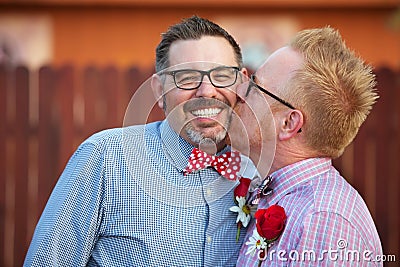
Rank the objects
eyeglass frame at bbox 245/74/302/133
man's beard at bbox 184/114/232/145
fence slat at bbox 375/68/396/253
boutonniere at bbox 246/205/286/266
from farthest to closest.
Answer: fence slat at bbox 375/68/396/253
man's beard at bbox 184/114/232/145
eyeglass frame at bbox 245/74/302/133
boutonniere at bbox 246/205/286/266

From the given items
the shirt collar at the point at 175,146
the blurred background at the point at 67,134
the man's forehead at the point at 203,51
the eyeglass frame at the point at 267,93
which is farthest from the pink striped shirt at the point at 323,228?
the blurred background at the point at 67,134

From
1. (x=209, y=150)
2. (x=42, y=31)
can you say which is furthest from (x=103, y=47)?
(x=209, y=150)

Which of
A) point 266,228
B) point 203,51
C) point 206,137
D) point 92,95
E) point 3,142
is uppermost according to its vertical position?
point 203,51

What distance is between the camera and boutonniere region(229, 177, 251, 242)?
2998mm

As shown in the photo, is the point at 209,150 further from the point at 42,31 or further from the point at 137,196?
the point at 42,31

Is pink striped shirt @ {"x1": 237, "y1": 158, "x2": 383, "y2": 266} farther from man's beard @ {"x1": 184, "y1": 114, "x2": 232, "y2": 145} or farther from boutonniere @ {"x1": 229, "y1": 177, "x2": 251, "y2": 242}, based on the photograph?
man's beard @ {"x1": 184, "y1": 114, "x2": 232, "y2": 145}

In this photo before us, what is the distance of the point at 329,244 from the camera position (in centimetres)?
250

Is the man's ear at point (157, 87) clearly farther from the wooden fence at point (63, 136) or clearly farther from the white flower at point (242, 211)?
the wooden fence at point (63, 136)

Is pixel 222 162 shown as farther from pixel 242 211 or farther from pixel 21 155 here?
pixel 21 155

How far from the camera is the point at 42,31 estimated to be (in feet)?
33.3

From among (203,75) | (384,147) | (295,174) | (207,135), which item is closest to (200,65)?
(203,75)

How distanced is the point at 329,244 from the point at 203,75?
97 centimetres

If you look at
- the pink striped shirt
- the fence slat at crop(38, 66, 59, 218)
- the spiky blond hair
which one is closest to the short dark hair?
the spiky blond hair

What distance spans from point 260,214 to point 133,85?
432 centimetres
